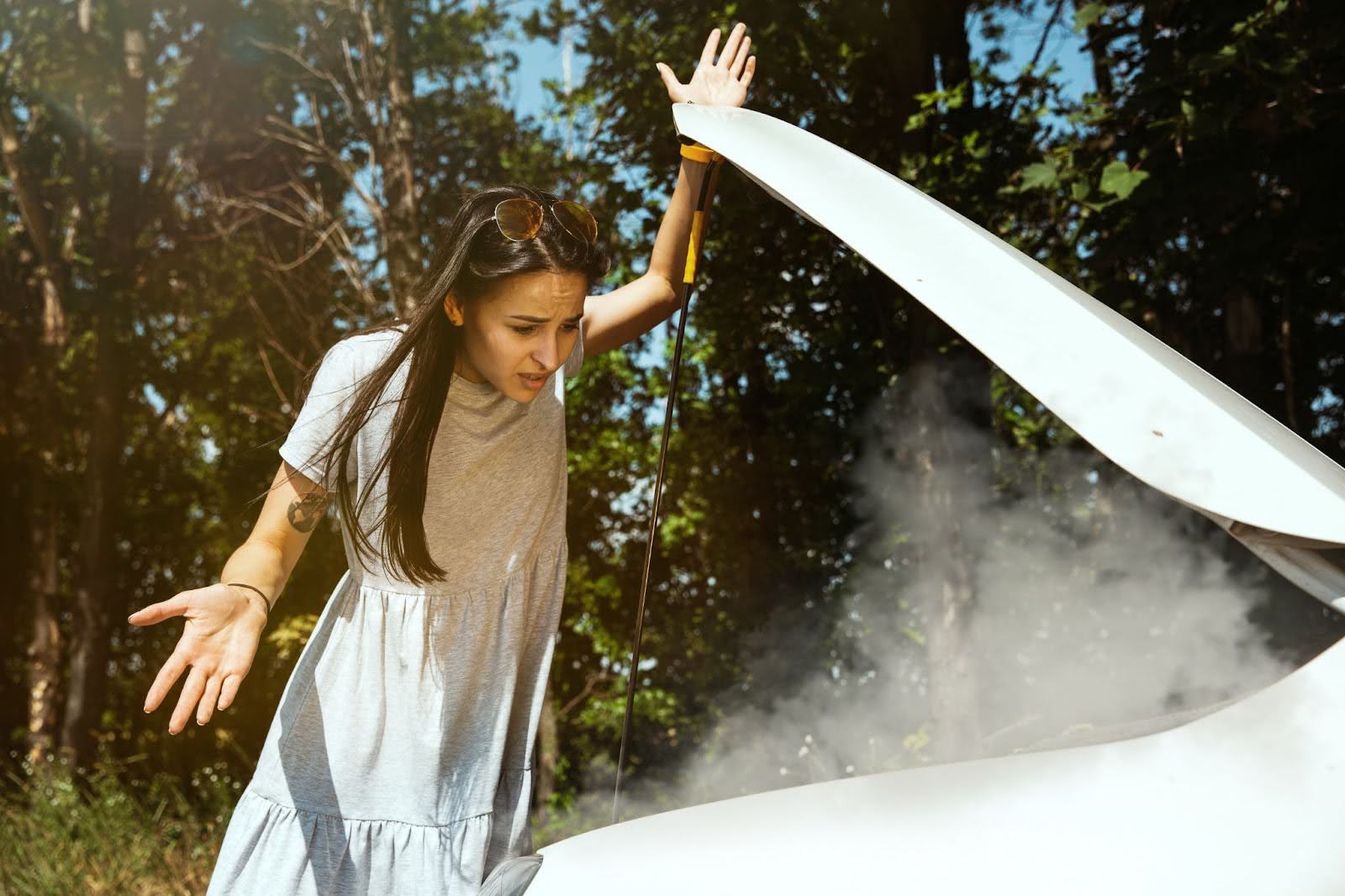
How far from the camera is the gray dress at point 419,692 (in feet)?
5.35

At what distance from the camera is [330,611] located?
1767mm

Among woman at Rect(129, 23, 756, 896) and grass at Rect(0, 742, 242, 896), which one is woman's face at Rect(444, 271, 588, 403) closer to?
woman at Rect(129, 23, 756, 896)

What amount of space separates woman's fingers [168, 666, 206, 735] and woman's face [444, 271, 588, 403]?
68cm

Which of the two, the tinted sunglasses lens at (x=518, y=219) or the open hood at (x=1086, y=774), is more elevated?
the tinted sunglasses lens at (x=518, y=219)

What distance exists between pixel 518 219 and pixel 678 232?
493 millimetres

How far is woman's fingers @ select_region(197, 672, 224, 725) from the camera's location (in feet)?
4.47

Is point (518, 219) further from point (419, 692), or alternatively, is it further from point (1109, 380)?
point (1109, 380)

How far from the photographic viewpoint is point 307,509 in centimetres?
170

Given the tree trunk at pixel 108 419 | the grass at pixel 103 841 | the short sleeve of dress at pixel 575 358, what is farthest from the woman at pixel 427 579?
the tree trunk at pixel 108 419

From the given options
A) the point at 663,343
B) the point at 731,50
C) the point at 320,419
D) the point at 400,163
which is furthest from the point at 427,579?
the point at 400,163

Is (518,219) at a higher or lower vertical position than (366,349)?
higher

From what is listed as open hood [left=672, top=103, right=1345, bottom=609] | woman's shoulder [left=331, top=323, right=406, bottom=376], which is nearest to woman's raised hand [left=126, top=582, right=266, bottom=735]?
woman's shoulder [left=331, top=323, right=406, bottom=376]

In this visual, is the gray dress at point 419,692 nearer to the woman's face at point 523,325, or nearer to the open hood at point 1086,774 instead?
the woman's face at point 523,325

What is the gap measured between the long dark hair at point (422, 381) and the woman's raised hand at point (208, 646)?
0.27 meters
